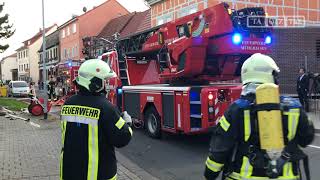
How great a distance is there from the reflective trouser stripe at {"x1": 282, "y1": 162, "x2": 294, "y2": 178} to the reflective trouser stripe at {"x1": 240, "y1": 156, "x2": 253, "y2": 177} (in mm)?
227

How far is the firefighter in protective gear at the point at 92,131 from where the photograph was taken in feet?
12.9

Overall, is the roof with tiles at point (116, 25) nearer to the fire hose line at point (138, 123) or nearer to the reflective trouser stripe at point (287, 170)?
the fire hose line at point (138, 123)

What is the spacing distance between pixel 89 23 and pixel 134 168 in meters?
54.0

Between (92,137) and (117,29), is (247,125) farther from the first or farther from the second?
(117,29)

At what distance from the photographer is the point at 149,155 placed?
34.1 feet

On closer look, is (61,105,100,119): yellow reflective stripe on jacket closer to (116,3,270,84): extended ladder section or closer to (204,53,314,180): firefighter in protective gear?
(204,53,314,180): firefighter in protective gear

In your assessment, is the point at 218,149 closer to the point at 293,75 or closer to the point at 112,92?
the point at 112,92

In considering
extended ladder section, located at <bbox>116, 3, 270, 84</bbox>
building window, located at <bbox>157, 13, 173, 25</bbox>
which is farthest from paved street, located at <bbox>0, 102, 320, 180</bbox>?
building window, located at <bbox>157, 13, 173, 25</bbox>

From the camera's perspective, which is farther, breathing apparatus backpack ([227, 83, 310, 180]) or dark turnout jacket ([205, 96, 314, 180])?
dark turnout jacket ([205, 96, 314, 180])

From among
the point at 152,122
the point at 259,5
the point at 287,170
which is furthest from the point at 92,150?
the point at 259,5

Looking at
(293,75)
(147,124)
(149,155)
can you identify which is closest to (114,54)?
(147,124)

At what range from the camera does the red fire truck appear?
33.8 ft

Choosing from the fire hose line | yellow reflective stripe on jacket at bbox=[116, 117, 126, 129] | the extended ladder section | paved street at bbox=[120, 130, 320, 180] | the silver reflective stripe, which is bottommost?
paved street at bbox=[120, 130, 320, 180]

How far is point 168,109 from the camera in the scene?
37.2ft
